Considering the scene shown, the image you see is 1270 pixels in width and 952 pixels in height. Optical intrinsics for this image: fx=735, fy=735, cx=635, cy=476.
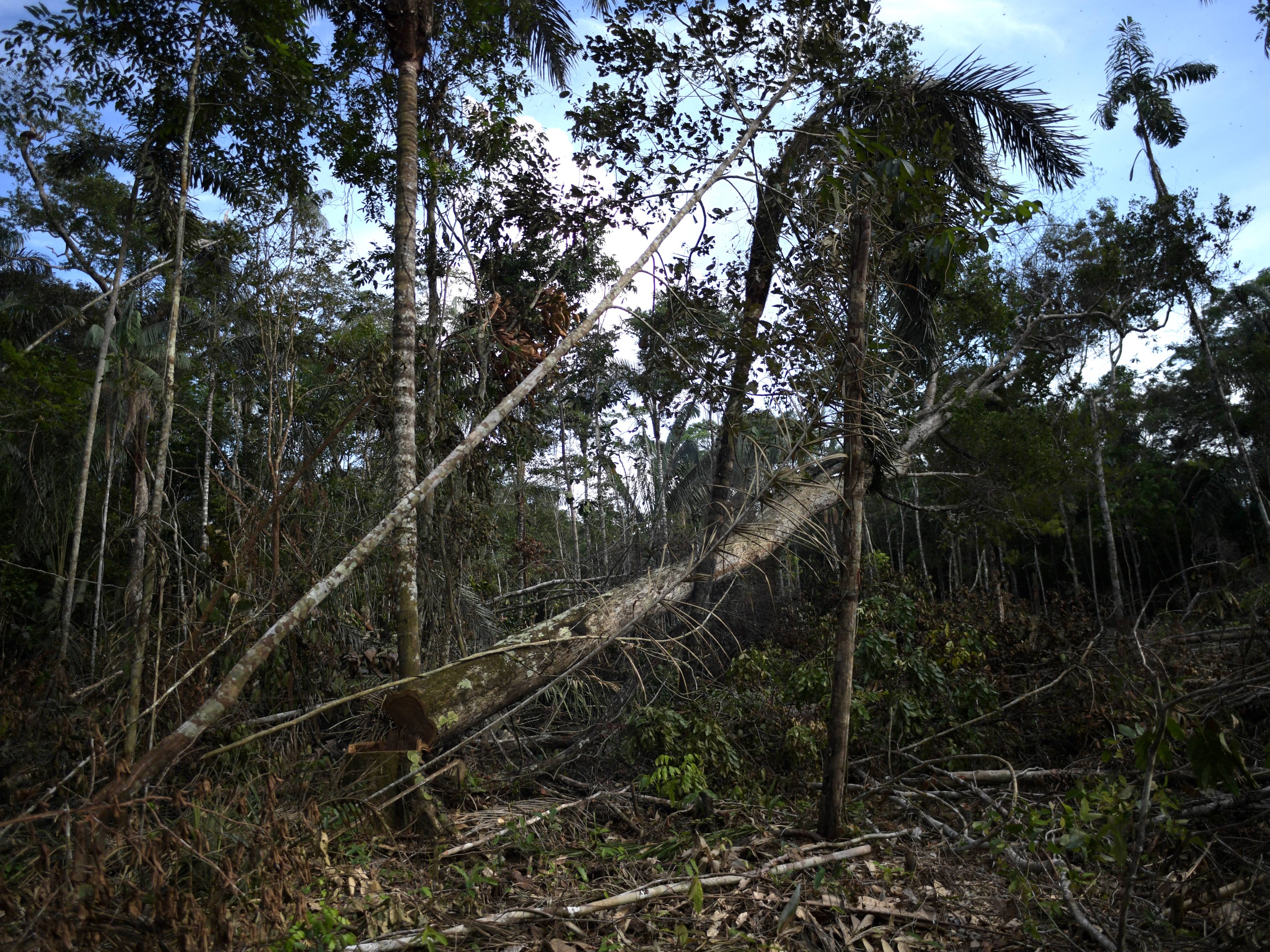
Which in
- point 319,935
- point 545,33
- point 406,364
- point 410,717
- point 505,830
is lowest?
point 505,830

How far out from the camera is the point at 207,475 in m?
5.02

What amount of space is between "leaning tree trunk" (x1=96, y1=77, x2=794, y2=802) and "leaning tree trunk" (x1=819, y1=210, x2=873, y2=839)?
127cm

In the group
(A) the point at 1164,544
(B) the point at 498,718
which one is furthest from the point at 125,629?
(A) the point at 1164,544

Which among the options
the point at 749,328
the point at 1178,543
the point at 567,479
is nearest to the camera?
the point at 749,328

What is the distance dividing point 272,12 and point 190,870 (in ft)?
20.5

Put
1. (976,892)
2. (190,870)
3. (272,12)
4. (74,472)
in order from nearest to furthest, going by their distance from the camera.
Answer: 1. (190,870)
2. (976,892)
3. (272,12)
4. (74,472)

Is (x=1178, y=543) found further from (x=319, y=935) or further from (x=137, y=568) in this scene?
(x=137, y=568)

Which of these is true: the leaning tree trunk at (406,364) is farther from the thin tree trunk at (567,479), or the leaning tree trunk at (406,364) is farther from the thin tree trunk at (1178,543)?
the thin tree trunk at (1178,543)

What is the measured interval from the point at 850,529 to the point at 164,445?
16.5 feet

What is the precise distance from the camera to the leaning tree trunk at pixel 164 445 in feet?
13.3

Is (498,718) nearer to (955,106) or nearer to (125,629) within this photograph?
(125,629)

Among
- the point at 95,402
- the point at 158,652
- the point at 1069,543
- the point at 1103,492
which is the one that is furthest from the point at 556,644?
the point at 1069,543

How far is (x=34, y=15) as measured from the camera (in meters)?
6.99

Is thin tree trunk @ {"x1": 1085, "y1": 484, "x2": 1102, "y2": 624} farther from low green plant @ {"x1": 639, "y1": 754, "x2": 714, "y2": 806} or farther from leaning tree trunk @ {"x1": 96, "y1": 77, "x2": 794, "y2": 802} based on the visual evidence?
leaning tree trunk @ {"x1": 96, "y1": 77, "x2": 794, "y2": 802}
